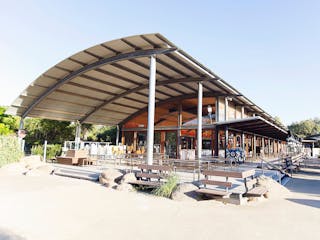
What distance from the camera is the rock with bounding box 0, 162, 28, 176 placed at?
374 inches

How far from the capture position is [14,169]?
9.80m

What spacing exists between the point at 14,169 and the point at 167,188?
7.21 meters

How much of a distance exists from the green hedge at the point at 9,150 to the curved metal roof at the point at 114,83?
3837 millimetres

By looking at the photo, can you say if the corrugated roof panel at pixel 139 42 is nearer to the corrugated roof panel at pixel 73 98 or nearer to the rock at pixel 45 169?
the rock at pixel 45 169

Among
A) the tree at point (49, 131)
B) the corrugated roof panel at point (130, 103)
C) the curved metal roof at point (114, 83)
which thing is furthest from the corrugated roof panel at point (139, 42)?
the tree at point (49, 131)

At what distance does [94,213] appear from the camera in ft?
15.5

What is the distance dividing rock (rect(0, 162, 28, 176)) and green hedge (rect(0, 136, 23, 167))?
2.82ft

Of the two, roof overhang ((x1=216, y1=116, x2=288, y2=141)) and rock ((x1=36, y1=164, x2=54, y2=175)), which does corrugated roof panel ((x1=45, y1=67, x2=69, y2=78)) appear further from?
roof overhang ((x1=216, y1=116, x2=288, y2=141))

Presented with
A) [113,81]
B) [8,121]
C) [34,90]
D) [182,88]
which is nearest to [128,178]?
[113,81]

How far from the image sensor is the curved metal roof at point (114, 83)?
10.6 meters
